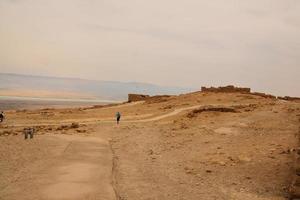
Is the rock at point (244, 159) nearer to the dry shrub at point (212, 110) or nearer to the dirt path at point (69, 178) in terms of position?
the dirt path at point (69, 178)

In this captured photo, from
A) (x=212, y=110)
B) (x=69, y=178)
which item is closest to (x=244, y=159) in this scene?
(x=69, y=178)

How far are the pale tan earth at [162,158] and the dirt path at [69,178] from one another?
0.10ft

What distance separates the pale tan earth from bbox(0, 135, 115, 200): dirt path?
0.03 metres

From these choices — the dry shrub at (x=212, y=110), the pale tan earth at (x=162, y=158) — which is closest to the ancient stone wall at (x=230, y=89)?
the pale tan earth at (x=162, y=158)

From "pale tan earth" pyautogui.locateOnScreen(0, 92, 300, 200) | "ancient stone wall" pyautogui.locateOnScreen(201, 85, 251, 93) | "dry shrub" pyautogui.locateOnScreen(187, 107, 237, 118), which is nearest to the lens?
"pale tan earth" pyautogui.locateOnScreen(0, 92, 300, 200)

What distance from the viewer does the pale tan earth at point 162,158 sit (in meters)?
16.4

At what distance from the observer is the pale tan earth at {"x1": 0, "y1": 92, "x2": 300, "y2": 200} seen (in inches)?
647

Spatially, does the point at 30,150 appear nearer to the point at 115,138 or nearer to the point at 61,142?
the point at 61,142

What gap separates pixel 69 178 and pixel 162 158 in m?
6.99

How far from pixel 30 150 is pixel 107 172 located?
22.6ft

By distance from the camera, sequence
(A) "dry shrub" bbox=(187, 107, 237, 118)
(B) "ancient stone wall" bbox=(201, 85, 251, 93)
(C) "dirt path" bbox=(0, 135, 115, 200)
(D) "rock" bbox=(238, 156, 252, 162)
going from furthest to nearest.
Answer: (B) "ancient stone wall" bbox=(201, 85, 251, 93) < (A) "dry shrub" bbox=(187, 107, 237, 118) < (D) "rock" bbox=(238, 156, 252, 162) < (C) "dirt path" bbox=(0, 135, 115, 200)

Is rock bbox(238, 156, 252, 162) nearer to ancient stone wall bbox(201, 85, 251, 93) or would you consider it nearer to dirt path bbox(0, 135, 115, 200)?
dirt path bbox(0, 135, 115, 200)

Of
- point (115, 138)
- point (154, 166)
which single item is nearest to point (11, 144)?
point (115, 138)

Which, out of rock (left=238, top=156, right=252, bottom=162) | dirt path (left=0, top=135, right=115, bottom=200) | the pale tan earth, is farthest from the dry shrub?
rock (left=238, top=156, right=252, bottom=162)
